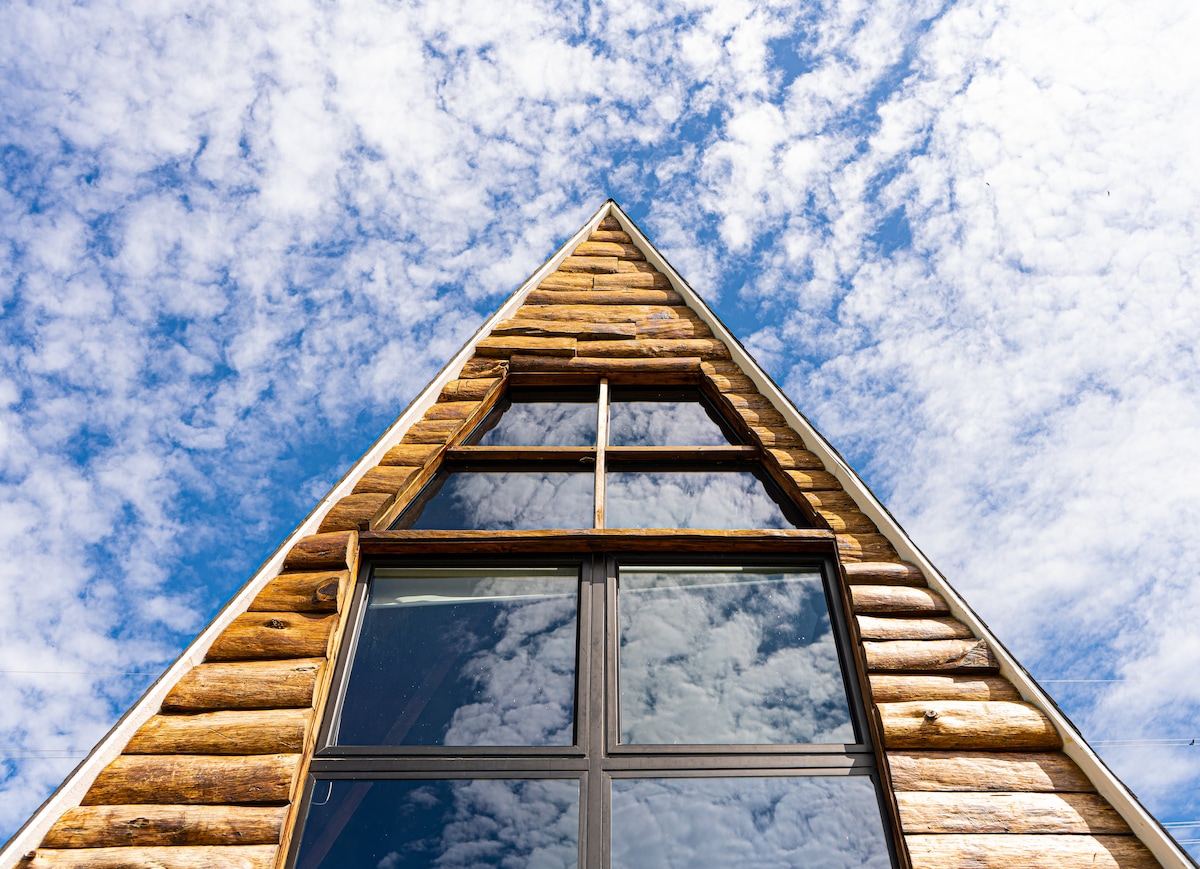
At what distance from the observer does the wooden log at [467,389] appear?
5.75 metres

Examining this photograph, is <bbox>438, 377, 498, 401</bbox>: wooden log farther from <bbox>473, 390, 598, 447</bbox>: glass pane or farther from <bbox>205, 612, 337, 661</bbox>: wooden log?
<bbox>205, 612, 337, 661</bbox>: wooden log

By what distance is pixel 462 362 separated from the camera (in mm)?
6020

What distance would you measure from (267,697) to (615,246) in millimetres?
5252

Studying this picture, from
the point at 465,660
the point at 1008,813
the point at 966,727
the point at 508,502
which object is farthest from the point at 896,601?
the point at 508,502

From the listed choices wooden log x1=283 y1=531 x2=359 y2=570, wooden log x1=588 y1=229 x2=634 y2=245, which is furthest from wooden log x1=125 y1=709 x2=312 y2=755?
wooden log x1=588 y1=229 x2=634 y2=245

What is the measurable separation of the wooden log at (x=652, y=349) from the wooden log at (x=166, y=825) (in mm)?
3873

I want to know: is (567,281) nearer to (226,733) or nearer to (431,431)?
(431,431)

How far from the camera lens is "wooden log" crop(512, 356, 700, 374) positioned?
6043 mm

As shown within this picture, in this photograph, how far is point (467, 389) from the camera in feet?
19.1

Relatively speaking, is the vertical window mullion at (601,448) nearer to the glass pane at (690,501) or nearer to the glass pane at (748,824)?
the glass pane at (690,501)

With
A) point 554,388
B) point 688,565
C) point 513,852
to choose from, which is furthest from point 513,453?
point 513,852

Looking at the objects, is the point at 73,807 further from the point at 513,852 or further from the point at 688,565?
the point at 688,565

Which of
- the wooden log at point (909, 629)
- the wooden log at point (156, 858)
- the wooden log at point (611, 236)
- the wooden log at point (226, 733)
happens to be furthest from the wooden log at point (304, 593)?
the wooden log at point (611, 236)

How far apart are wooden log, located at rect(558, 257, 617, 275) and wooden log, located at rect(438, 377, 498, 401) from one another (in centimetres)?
174
